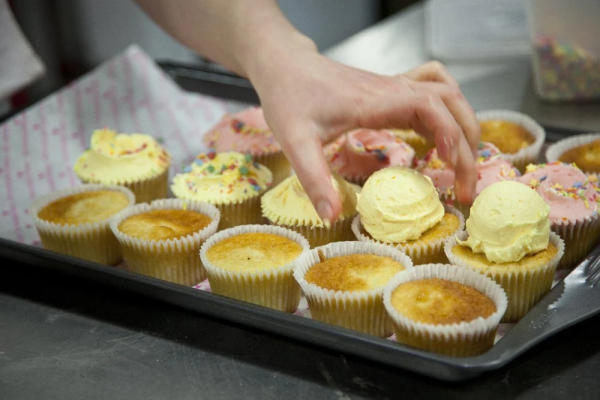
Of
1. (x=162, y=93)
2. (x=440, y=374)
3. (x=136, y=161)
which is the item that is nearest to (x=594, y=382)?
(x=440, y=374)

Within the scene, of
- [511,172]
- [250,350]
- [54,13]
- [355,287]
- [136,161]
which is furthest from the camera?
[54,13]

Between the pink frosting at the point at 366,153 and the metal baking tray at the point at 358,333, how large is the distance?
29.8 inches

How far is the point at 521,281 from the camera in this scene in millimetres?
1905

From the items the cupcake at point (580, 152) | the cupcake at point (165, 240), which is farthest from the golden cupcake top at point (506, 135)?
the cupcake at point (165, 240)

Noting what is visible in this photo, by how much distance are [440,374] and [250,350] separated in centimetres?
45

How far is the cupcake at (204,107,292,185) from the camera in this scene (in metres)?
2.82

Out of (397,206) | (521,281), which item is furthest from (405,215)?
(521,281)

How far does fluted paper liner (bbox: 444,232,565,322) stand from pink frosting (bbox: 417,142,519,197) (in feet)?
1.18

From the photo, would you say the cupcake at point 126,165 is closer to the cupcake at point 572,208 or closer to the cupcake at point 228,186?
the cupcake at point 228,186

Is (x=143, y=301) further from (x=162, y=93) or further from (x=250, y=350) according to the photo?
(x=162, y=93)

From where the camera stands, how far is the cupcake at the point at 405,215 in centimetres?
206

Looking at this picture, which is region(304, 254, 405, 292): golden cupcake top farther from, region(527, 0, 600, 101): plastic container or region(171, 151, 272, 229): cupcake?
region(527, 0, 600, 101): plastic container

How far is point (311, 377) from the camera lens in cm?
164

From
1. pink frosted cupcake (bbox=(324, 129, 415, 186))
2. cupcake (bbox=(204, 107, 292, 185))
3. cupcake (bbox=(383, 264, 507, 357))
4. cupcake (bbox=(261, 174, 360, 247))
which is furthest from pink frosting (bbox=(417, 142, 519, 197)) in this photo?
cupcake (bbox=(204, 107, 292, 185))
